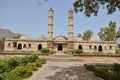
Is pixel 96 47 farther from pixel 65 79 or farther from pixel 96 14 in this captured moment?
pixel 65 79

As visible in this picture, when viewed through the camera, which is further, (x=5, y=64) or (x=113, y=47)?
(x=113, y=47)

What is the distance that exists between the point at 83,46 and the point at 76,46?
2.16m

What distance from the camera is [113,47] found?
171ft

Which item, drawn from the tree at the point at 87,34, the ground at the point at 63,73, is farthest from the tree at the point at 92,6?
the tree at the point at 87,34

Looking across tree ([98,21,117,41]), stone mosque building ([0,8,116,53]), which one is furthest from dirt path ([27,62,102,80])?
tree ([98,21,117,41])

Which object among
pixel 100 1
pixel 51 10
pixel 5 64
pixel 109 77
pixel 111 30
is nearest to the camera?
pixel 109 77

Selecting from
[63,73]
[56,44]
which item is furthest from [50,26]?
[63,73]

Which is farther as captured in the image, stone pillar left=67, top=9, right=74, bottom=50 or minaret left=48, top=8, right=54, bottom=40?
minaret left=48, top=8, right=54, bottom=40

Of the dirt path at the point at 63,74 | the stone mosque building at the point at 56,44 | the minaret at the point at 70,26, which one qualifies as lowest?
the dirt path at the point at 63,74

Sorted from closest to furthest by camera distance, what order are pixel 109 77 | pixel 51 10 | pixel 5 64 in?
pixel 109 77
pixel 5 64
pixel 51 10

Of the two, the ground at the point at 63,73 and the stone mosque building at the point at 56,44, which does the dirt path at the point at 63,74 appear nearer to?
the ground at the point at 63,73

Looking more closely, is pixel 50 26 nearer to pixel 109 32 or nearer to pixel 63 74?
pixel 109 32

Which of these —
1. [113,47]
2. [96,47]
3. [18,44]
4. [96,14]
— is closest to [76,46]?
[96,47]

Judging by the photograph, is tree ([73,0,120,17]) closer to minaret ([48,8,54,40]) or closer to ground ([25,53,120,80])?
ground ([25,53,120,80])
